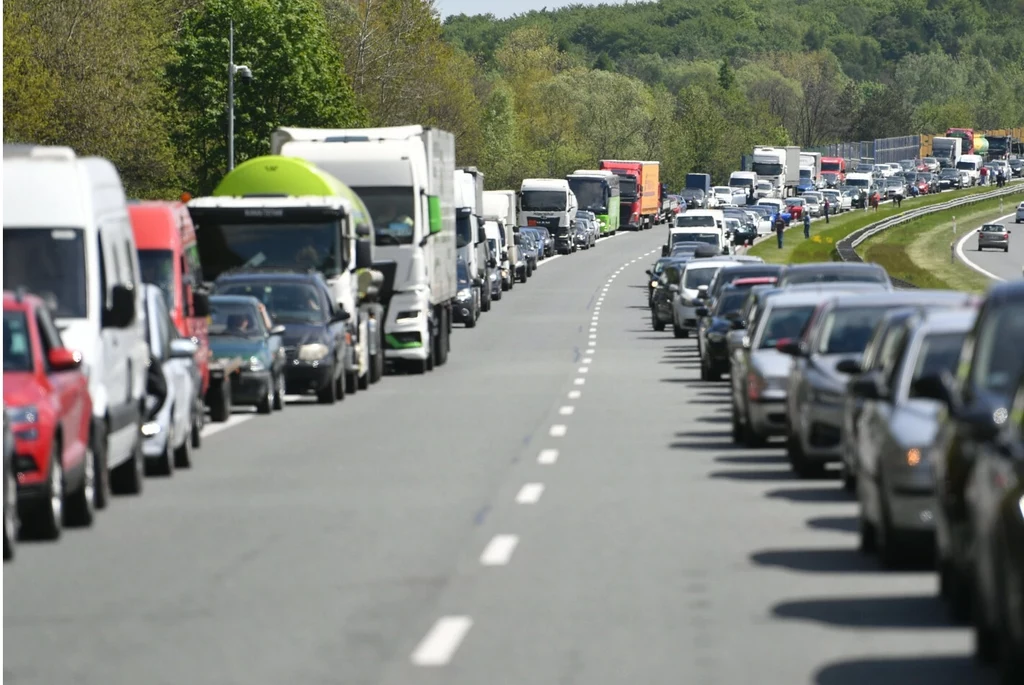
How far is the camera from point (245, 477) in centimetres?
1794

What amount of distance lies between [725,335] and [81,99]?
3661cm

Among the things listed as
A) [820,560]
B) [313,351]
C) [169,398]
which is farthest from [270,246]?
[820,560]

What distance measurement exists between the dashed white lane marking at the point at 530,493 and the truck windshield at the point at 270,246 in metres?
13.9

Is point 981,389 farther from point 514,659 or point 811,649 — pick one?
point 514,659

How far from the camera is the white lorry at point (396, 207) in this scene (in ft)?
113

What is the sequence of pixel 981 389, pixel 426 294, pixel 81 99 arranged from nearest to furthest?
pixel 981 389 < pixel 426 294 < pixel 81 99

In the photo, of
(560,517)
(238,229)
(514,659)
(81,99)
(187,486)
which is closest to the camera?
(514,659)

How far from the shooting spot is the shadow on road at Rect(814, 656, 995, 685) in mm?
8648

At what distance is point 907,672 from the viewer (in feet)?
29.0

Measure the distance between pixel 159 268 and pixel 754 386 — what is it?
20.5 feet

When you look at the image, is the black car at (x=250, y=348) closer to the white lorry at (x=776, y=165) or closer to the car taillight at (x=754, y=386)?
the car taillight at (x=754, y=386)

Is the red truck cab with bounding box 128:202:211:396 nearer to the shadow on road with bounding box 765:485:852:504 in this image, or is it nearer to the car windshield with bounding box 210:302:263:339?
the car windshield with bounding box 210:302:263:339

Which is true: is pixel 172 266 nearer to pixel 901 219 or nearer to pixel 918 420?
pixel 918 420

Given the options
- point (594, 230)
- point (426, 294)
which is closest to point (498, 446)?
point (426, 294)
